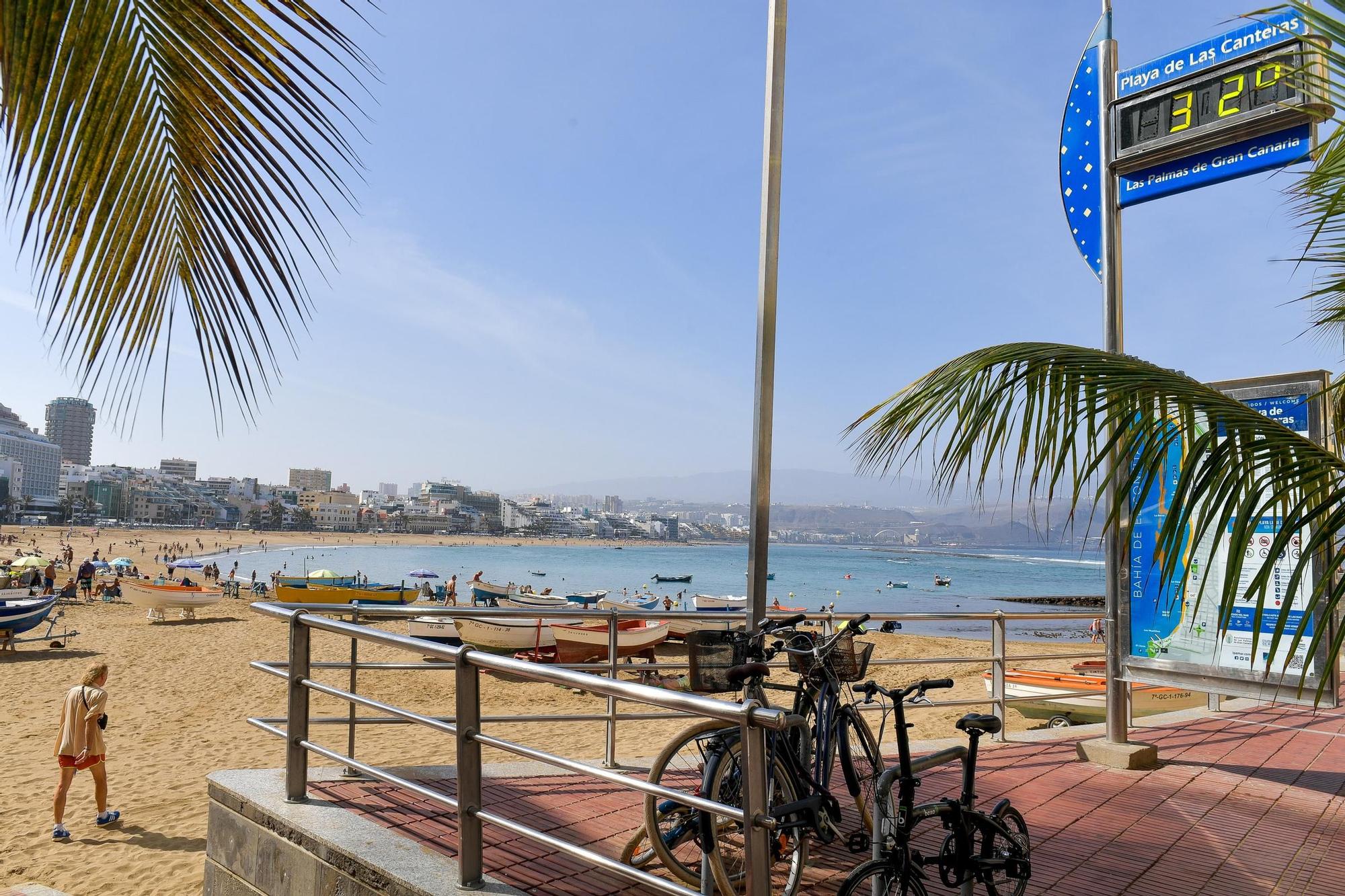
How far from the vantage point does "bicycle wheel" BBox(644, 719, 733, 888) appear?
139 inches

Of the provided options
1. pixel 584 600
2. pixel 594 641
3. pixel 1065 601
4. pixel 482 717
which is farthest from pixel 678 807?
pixel 1065 601

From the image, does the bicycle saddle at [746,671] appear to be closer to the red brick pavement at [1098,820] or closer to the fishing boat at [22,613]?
the red brick pavement at [1098,820]

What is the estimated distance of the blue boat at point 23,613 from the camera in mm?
19172

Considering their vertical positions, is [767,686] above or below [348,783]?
above

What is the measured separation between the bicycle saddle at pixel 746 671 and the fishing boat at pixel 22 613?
21.2m

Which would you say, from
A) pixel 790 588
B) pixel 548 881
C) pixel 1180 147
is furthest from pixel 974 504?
pixel 790 588

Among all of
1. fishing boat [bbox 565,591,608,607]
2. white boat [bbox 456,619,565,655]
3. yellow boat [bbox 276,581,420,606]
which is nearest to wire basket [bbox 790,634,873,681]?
white boat [bbox 456,619,565,655]

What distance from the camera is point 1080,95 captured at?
6.63 m

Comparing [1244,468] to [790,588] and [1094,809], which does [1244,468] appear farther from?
[790,588]

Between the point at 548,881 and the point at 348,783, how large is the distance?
1.62 m

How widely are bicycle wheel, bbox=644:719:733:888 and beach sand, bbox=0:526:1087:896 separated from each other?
3.66ft

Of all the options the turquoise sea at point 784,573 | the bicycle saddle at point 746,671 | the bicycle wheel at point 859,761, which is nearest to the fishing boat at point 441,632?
the bicycle wheel at point 859,761

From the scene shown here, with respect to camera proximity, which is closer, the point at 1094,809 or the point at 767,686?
the point at 767,686

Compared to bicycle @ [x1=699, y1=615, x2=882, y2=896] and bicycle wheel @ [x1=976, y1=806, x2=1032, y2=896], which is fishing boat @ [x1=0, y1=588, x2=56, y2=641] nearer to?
bicycle @ [x1=699, y1=615, x2=882, y2=896]
